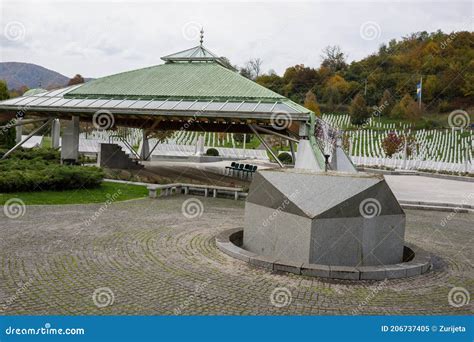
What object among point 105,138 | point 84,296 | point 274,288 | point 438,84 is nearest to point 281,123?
point 274,288

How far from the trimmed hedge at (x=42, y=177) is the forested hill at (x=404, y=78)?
63.5 metres

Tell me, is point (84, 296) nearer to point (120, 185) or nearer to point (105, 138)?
point (120, 185)

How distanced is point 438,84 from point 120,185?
232 feet

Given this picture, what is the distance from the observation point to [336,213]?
789 centimetres
